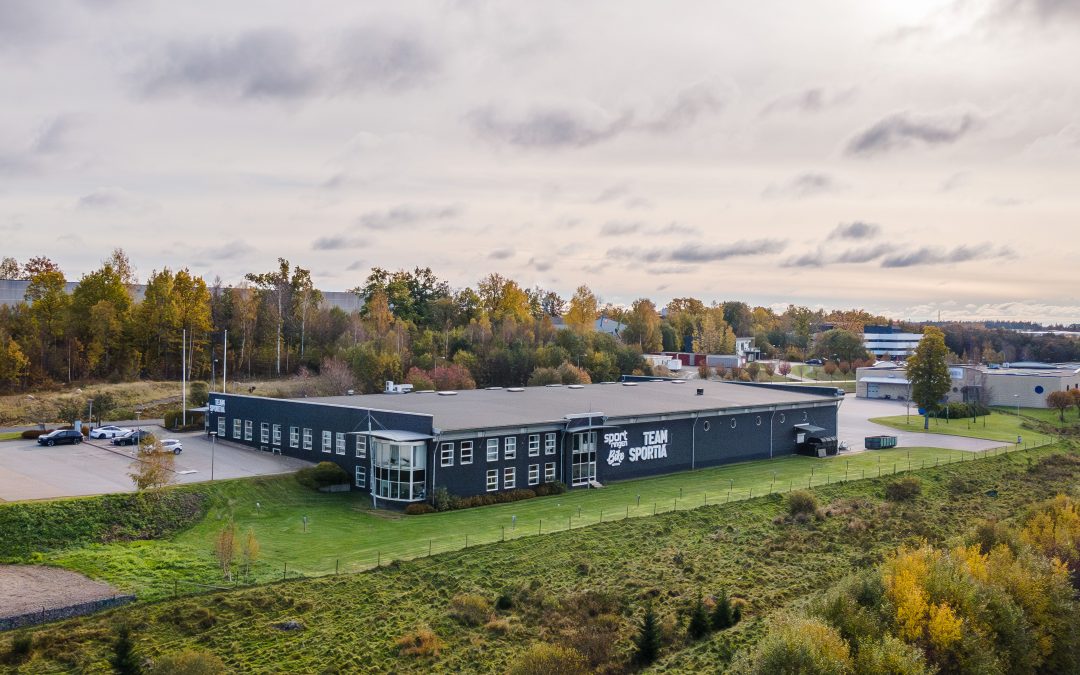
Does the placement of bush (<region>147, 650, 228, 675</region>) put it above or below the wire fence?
below

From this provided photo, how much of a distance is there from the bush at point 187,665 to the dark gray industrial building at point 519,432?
1626 centimetres

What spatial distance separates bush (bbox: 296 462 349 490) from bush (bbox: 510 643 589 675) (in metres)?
21.4

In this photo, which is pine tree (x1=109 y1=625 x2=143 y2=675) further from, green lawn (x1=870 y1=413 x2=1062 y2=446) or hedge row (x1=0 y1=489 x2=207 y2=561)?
green lawn (x1=870 y1=413 x2=1062 y2=446)

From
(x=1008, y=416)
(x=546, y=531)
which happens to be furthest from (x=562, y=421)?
(x=1008, y=416)

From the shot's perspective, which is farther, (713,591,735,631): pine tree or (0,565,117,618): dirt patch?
(713,591,735,631): pine tree

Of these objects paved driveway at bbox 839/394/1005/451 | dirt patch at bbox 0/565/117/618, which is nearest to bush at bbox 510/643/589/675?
dirt patch at bbox 0/565/117/618

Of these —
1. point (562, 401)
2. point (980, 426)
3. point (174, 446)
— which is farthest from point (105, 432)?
point (980, 426)

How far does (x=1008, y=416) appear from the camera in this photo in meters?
81.9

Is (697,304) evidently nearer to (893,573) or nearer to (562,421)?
(562,421)

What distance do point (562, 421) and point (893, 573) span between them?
67.4 feet

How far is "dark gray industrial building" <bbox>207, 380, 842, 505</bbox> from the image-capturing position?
3969 cm

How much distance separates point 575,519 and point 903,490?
19.7 m

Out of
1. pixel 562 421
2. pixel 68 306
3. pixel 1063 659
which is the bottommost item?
pixel 1063 659

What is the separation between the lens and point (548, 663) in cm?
2172
